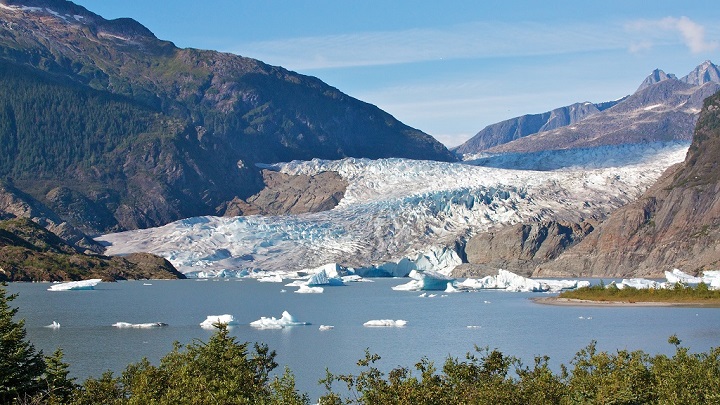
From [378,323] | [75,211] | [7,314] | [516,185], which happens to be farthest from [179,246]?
[7,314]

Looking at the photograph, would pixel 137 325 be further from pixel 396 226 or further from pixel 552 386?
pixel 396 226

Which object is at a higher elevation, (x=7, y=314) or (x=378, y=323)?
(x=7, y=314)

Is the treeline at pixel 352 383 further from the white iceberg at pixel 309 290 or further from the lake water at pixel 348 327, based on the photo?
the white iceberg at pixel 309 290

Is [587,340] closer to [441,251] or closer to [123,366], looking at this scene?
[123,366]

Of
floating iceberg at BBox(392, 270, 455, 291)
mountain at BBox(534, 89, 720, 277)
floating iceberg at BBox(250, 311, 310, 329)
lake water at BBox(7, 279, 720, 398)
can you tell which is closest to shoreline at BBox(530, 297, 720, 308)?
lake water at BBox(7, 279, 720, 398)

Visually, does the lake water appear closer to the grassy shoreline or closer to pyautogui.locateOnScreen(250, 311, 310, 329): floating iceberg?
pyautogui.locateOnScreen(250, 311, 310, 329): floating iceberg
